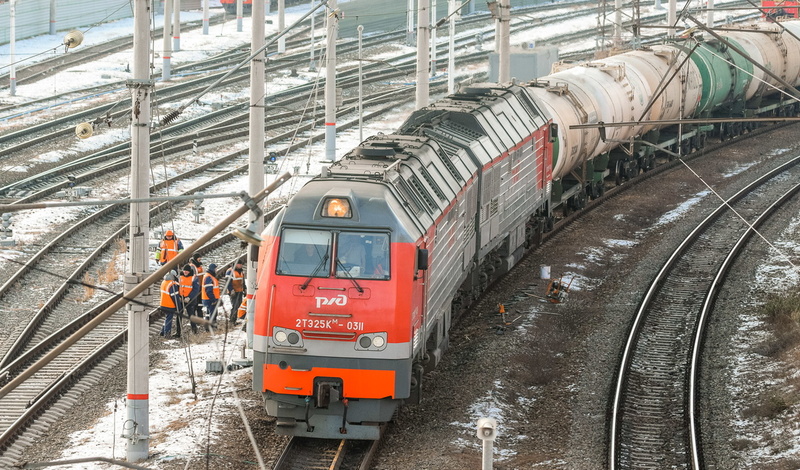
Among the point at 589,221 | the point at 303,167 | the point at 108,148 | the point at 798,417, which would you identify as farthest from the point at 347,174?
the point at 108,148

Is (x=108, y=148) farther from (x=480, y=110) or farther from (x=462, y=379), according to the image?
(x=462, y=379)

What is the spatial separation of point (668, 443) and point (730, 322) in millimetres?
6552

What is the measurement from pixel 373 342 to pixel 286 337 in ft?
3.79

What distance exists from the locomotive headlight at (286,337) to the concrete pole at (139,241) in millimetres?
1841

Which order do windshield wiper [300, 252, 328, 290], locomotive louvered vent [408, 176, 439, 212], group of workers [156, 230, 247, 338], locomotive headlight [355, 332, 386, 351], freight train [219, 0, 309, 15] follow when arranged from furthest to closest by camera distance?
freight train [219, 0, 309, 15], group of workers [156, 230, 247, 338], locomotive louvered vent [408, 176, 439, 212], locomotive headlight [355, 332, 386, 351], windshield wiper [300, 252, 328, 290]

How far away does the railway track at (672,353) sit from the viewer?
55.6 ft

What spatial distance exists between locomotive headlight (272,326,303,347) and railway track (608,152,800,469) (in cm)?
462

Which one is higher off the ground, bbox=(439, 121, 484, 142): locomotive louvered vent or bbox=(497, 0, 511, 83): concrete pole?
bbox=(497, 0, 511, 83): concrete pole

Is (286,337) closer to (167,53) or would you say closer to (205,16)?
(167,53)

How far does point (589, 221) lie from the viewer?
103 feet

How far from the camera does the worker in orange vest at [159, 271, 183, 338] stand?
68.2 feet

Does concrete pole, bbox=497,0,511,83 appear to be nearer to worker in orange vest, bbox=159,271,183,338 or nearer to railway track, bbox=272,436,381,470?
worker in orange vest, bbox=159,271,183,338

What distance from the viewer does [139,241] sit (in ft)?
52.0

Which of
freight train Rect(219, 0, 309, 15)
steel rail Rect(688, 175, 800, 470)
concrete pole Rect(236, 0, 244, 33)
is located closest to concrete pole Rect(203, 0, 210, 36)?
concrete pole Rect(236, 0, 244, 33)
